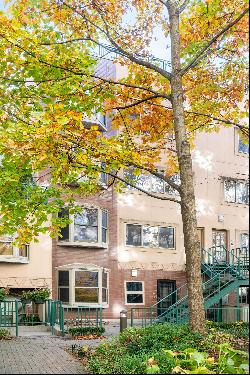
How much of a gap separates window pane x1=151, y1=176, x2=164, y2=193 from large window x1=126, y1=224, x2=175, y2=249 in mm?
2115

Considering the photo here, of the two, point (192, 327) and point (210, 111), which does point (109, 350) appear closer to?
point (192, 327)

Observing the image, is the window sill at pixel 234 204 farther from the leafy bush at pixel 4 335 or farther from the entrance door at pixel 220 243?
the leafy bush at pixel 4 335

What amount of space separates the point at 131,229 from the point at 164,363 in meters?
19.3

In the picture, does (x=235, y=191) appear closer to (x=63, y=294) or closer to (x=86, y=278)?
(x=86, y=278)

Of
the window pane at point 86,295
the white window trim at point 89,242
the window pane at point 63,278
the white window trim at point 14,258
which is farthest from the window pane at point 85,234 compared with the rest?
the white window trim at point 14,258

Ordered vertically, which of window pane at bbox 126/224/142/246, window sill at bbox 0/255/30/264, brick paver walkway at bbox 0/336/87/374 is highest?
window pane at bbox 126/224/142/246

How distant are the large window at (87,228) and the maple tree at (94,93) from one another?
9.53 m

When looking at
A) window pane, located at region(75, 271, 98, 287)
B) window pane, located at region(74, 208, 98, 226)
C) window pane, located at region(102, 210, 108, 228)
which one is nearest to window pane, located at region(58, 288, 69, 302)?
window pane, located at region(75, 271, 98, 287)

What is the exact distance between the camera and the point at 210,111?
17719 mm

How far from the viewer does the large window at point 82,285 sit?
26.8m

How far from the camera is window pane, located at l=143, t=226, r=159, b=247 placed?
29.5 metres

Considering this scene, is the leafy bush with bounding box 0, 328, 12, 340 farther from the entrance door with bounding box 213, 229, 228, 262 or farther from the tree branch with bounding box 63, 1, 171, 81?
the entrance door with bounding box 213, 229, 228, 262

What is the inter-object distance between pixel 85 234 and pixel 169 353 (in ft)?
58.9

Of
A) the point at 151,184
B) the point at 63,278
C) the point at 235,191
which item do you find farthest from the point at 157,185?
the point at 63,278
